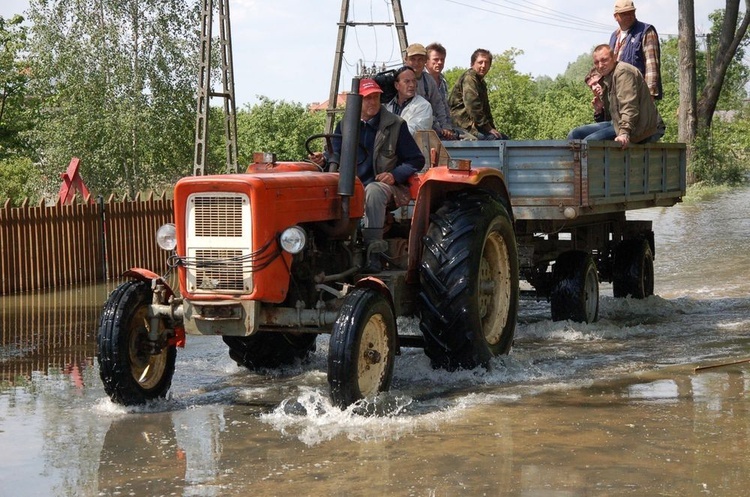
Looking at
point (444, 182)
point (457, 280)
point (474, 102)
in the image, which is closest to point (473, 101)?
point (474, 102)

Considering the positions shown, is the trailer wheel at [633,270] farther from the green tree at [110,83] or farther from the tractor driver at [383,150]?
the green tree at [110,83]

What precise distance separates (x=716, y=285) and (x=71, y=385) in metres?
8.55

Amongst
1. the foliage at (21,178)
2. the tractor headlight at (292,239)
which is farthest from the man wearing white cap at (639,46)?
the foliage at (21,178)

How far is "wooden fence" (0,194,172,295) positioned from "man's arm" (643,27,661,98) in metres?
8.06

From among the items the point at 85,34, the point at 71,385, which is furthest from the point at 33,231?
the point at 85,34

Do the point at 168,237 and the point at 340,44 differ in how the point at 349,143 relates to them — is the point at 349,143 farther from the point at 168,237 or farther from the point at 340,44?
the point at 340,44

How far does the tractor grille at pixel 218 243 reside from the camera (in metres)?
7.08

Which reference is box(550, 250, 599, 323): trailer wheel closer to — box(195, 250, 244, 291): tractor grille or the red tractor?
the red tractor

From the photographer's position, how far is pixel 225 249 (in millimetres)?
7141

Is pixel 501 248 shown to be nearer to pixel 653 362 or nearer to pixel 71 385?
pixel 653 362

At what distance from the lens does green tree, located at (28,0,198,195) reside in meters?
33.3

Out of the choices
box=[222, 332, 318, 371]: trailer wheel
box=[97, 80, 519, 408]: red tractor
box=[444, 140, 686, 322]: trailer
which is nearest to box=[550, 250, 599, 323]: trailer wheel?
box=[444, 140, 686, 322]: trailer

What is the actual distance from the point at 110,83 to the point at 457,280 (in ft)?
89.5

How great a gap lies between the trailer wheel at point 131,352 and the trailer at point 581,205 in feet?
9.11
